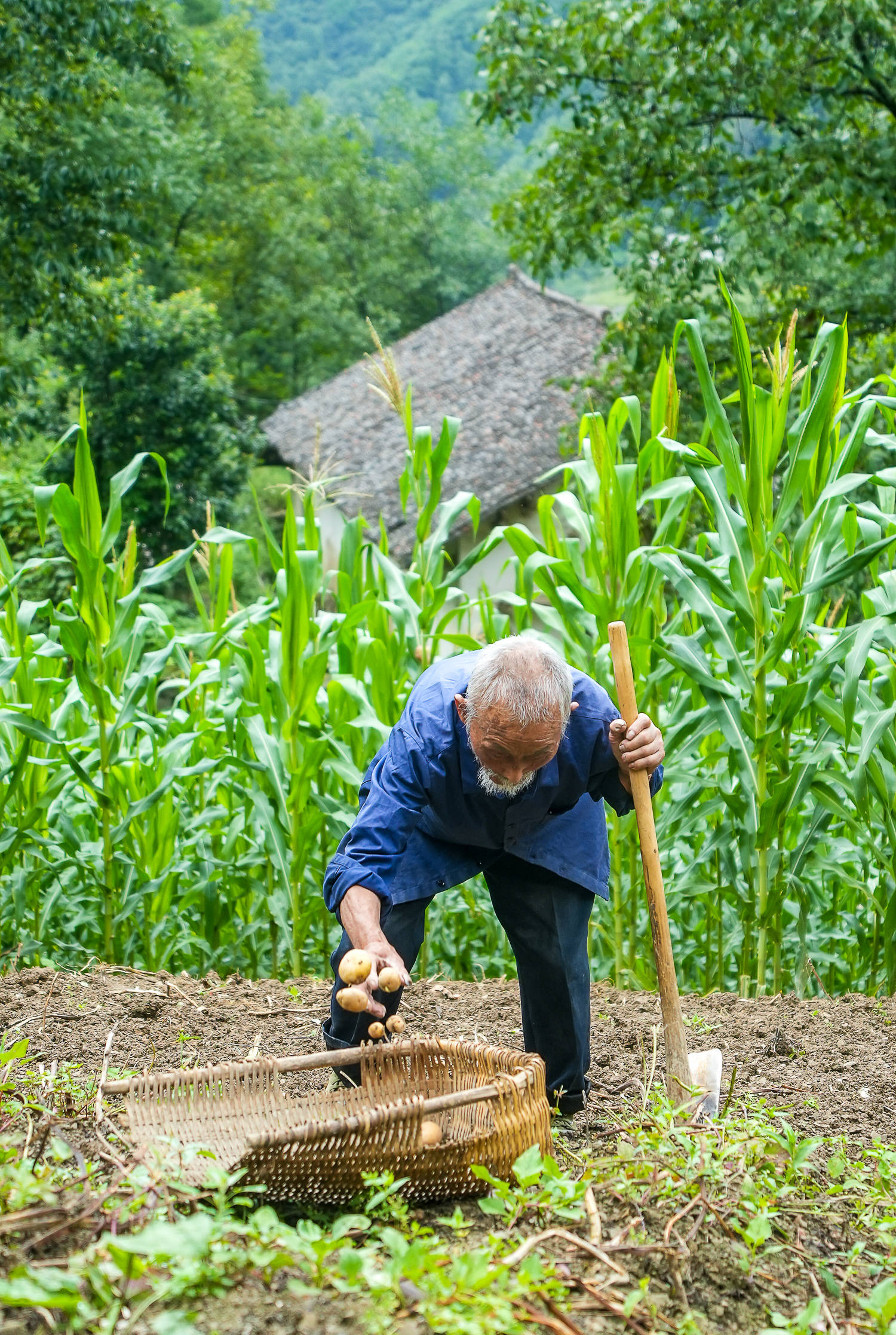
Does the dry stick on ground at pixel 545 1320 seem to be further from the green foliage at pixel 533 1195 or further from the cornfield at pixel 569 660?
the cornfield at pixel 569 660

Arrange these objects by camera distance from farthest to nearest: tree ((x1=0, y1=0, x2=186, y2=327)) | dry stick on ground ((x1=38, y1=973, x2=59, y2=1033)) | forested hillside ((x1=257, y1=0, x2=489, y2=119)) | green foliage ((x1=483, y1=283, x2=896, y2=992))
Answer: forested hillside ((x1=257, y1=0, x2=489, y2=119)) < tree ((x1=0, y1=0, x2=186, y2=327)) < green foliage ((x1=483, y1=283, x2=896, y2=992)) < dry stick on ground ((x1=38, y1=973, x2=59, y2=1033))

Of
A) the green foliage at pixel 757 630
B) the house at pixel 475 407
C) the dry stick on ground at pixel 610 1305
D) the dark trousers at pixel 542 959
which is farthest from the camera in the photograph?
the house at pixel 475 407

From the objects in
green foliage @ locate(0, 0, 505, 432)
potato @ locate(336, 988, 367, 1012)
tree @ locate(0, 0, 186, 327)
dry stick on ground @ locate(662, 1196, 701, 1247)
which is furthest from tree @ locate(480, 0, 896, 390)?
dry stick on ground @ locate(662, 1196, 701, 1247)

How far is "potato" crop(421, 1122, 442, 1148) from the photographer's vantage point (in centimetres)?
187

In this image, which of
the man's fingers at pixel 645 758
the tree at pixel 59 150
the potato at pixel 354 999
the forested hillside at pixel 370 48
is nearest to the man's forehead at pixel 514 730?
the man's fingers at pixel 645 758

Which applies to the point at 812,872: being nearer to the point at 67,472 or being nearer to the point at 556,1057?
the point at 556,1057

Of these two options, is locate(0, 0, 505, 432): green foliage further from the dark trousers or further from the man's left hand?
the man's left hand

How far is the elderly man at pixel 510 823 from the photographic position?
220cm

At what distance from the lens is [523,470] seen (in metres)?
15.7

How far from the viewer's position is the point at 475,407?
60.5 feet

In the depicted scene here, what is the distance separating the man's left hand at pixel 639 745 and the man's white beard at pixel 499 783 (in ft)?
0.65

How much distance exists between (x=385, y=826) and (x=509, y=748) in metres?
0.35

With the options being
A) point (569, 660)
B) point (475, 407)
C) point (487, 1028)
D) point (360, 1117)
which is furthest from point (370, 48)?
point (360, 1117)

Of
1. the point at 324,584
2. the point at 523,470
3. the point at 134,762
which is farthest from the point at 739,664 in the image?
the point at 523,470
